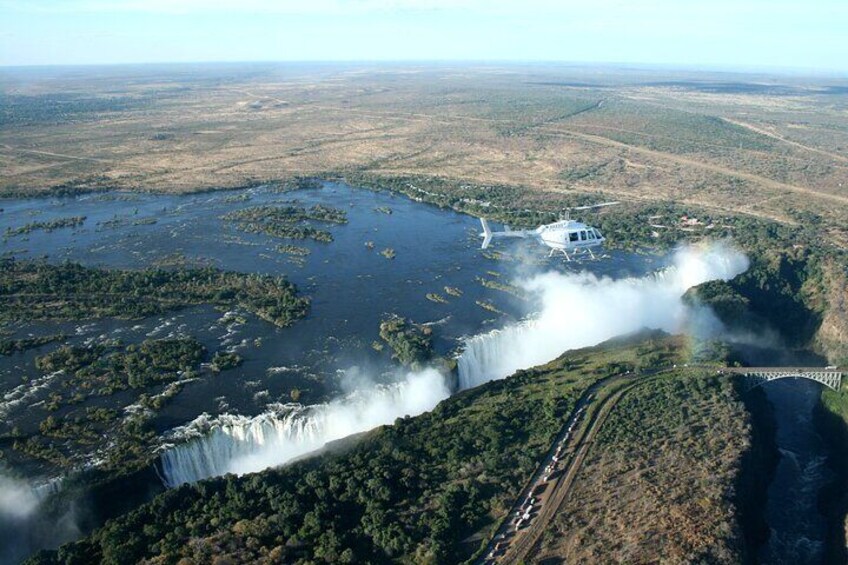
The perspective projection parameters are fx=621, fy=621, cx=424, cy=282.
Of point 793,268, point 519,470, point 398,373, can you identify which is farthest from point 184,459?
point 793,268

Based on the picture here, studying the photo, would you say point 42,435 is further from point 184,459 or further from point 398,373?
point 398,373

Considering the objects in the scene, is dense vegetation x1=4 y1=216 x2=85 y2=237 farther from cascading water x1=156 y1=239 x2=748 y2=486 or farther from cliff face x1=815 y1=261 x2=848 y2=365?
cliff face x1=815 y1=261 x2=848 y2=365

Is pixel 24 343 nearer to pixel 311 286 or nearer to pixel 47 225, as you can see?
pixel 311 286

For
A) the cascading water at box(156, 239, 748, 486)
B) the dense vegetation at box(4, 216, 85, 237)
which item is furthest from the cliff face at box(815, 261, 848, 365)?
the dense vegetation at box(4, 216, 85, 237)

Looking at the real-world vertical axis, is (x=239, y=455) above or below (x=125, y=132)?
below

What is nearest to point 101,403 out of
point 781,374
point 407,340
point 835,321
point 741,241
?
point 407,340

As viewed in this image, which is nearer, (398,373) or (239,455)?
(239,455)

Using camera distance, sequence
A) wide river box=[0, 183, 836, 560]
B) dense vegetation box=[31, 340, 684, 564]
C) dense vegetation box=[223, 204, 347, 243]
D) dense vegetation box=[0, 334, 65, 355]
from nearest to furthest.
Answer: dense vegetation box=[31, 340, 684, 564] → wide river box=[0, 183, 836, 560] → dense vegetation box=[0, 334, 65, 355] → dense vegetation box=[223, 204, 347, 243]
